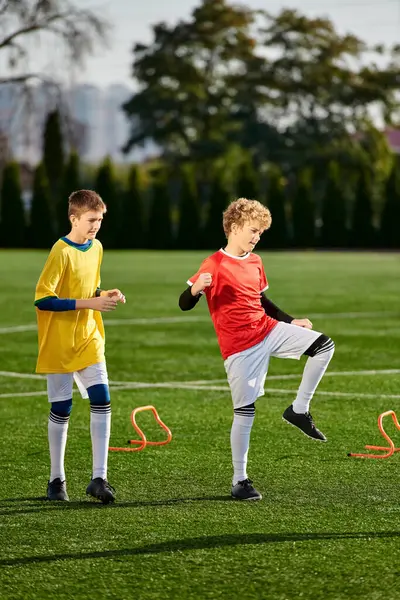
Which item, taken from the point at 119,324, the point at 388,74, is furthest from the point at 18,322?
the point at 388,74

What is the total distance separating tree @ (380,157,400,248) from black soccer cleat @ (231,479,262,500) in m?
43.9

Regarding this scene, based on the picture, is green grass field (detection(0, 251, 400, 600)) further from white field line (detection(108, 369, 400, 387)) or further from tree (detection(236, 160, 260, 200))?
tree (detection(236, 160, 260, 200))

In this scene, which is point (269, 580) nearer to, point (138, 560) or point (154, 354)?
point (138, 560)

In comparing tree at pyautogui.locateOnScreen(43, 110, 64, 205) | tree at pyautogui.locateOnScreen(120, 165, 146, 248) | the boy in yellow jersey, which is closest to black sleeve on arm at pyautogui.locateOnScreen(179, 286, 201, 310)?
the boy in yellow jersey

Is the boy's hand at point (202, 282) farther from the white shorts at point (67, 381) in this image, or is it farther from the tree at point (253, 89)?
the tree at point (253, 89)

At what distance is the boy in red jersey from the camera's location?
6.09 m

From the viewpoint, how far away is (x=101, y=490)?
601 cm

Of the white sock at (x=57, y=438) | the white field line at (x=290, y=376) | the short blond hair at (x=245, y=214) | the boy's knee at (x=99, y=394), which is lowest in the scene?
the white field line at (x=290, y=376)

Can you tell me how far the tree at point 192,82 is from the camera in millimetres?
60031

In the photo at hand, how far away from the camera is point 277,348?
631cm

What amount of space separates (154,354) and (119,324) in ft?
11.3

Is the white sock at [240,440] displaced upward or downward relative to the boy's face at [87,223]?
downward

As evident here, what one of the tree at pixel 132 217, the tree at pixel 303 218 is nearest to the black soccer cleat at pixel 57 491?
the tree at pixel 132 217

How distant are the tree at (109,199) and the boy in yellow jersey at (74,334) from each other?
40820 millimetres
